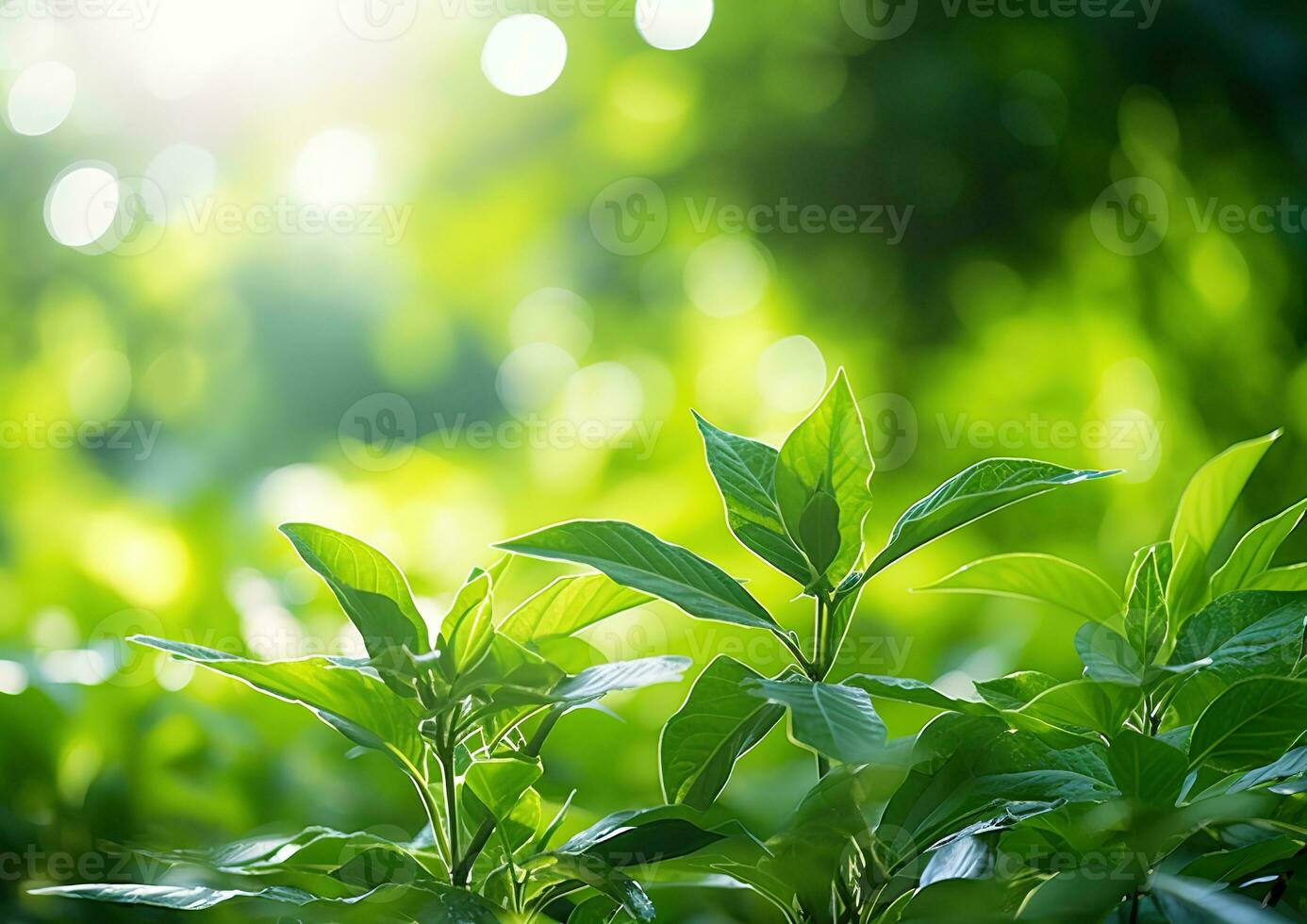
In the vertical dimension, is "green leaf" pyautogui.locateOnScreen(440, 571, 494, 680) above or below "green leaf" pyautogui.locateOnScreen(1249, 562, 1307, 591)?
below

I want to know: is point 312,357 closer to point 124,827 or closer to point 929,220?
point 929,220

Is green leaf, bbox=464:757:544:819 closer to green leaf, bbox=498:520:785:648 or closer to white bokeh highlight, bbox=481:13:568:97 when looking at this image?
green leaf, bbox=498:520:785:648

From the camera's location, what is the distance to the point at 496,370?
7.38 feet

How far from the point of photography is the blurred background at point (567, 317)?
68cm

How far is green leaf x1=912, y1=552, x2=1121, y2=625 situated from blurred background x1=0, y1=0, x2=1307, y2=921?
0.19 metres

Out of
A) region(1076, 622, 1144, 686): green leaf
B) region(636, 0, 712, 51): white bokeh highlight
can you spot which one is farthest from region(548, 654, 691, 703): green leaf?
region(636, 0, 712, 51): white bokeh highlight

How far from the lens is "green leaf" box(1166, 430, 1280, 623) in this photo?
32cm

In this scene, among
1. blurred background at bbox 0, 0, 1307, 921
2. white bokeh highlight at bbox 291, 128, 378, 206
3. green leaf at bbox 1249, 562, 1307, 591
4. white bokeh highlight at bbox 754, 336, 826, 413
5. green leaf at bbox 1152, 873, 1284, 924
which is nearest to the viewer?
green leaf at bbox 1152, 873, 1284, 924

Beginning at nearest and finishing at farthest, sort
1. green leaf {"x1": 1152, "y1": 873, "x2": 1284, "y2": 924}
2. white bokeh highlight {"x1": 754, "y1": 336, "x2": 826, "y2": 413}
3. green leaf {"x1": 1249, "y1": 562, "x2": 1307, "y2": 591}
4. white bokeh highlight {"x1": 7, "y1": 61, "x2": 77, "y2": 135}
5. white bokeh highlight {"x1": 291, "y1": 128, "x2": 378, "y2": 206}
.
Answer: green leaf {"x1": 1152, "y1": 873, "x2": 1284, "y2": 924} < green leaf {"x1": 1249, "y1": 562, "x2": 1307, "y2": 591} < white bokeh highlight {"x1": 754, "y1": 336, "x2": 826, "y2": 413} < white bokeh highlight {"x1": 291, "y1": 128, "x2": 378, "y2": 206} < white bokeh highlight {"x1": 7, "y1": 61, "x2": 77, "y2": 135}

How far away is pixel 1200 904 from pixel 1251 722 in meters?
0.08

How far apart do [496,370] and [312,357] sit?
1.28 feet

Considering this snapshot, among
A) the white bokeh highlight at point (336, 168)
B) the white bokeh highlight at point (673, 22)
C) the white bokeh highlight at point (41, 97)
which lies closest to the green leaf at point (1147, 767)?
the white bokeh highlight at point (673, 22)

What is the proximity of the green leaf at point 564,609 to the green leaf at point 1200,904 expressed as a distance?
150 millimetres

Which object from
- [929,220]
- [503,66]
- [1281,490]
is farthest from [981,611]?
[503,66]
